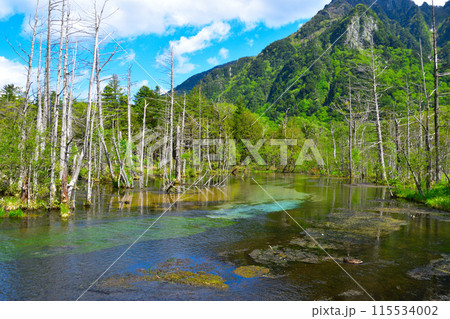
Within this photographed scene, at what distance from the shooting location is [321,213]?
19.2 metres

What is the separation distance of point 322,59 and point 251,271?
141 m

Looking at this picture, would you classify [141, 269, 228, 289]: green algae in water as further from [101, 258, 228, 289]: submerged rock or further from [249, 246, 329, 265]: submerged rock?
[249, 246, 329, 265]: submerged rock

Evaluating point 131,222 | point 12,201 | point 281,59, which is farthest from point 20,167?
point 281,59

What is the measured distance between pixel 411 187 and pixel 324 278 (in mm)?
22284

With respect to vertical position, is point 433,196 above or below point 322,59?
below

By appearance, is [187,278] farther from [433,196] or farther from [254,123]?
[254,123]

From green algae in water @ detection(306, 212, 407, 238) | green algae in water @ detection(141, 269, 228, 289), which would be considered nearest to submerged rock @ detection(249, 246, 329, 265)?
green algae in water @ detection(141, 269, 228, 289)

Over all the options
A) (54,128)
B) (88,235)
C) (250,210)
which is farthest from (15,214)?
(250,210)

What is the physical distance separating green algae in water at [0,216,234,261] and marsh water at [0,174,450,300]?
0.04m

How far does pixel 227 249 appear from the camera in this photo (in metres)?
11.8

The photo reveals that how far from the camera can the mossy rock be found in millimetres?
8977

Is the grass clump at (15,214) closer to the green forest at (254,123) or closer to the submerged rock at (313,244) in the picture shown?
the green forest at (254,123)

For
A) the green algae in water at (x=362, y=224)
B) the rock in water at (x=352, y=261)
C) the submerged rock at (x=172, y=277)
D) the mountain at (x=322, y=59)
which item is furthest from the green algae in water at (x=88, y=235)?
the mountain at (x=322, y=59)

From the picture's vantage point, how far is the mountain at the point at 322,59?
123875 mm
